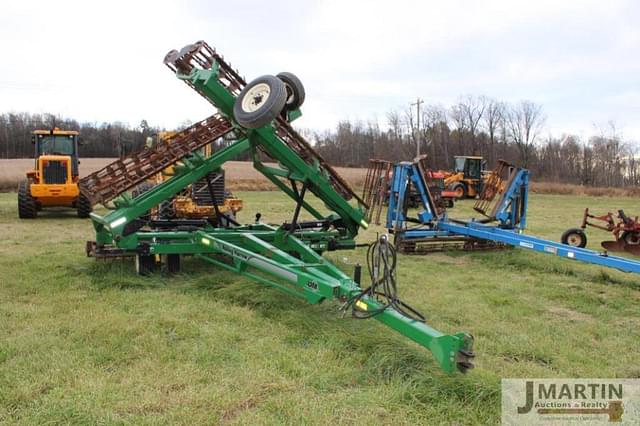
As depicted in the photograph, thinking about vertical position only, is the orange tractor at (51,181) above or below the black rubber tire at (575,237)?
above

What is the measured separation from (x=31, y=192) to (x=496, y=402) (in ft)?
47.2

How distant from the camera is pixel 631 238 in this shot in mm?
10031

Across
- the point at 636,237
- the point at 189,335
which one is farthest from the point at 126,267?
the point at 636,237

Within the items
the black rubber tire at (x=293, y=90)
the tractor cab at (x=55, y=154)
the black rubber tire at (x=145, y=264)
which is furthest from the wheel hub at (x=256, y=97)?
the tractor cab at (x=55, y=154)

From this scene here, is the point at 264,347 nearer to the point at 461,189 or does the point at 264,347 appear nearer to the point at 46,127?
the point at 461,189

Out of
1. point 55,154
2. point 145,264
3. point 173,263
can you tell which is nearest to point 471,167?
point 55,154

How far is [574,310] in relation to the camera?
584cm

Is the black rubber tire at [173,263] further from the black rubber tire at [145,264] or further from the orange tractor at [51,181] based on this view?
the orange tractor at [51,181]

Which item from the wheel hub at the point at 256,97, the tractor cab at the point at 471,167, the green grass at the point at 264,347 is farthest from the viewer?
the tractor cab at the point at 471,167

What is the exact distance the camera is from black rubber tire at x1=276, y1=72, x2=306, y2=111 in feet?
21.9

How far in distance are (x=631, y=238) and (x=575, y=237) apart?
986 mm

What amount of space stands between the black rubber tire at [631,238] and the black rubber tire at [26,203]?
14305mm

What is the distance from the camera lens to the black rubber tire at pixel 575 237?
32.1ft

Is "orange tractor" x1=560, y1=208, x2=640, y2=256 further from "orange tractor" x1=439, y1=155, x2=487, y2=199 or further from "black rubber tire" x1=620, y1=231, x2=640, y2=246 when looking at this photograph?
"orange tractor" x1=439, y1=155, x2=487, y2=199
